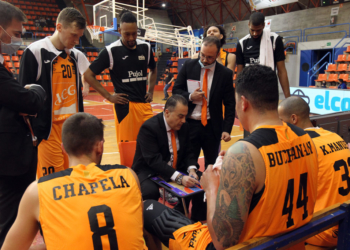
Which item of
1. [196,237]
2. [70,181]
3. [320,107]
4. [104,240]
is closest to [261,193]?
[196,237]

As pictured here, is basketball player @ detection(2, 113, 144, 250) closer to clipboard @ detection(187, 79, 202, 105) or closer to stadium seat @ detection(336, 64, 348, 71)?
clipboard @ detection(187, 79, 202, 105)

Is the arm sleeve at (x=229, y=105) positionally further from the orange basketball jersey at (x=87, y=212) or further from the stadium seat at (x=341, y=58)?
the stadium seat at (x=341, y=58)

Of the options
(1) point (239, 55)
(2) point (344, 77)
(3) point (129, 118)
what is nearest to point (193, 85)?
(3) point (129, 118)

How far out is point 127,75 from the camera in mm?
3346

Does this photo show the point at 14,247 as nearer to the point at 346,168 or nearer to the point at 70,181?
the point at 70,181

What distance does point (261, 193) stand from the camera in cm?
129

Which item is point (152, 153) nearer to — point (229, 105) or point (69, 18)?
point (229, 105)

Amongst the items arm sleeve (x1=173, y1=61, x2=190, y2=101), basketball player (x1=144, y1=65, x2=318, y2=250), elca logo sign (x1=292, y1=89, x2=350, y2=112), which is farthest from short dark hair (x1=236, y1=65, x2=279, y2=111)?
elca logo sign (x1=292, y1=89, x2=350, y2=112)

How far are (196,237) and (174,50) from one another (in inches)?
984

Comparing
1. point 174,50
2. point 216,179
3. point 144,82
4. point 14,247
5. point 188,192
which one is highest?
point 174,50

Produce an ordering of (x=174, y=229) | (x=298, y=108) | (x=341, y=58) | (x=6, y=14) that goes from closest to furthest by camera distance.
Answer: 1. (x=174, y=229)
2. (x=6, y=14)
3. (x=298, y=108)
4. (x=341, y=58)

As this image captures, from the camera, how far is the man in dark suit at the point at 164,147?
2730 mm

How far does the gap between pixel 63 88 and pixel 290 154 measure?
2.21 metres

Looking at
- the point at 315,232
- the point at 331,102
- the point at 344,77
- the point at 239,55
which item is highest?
the point at 239,55
